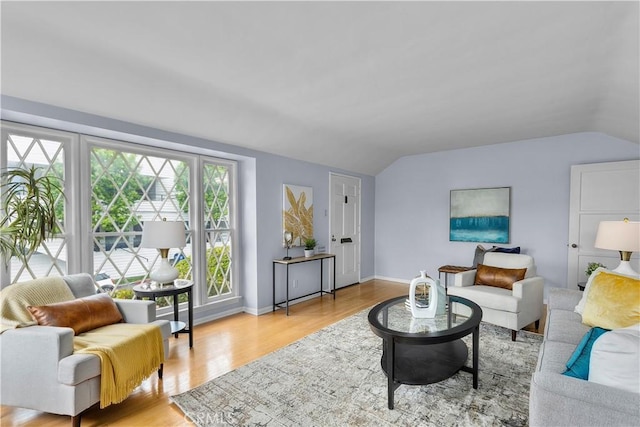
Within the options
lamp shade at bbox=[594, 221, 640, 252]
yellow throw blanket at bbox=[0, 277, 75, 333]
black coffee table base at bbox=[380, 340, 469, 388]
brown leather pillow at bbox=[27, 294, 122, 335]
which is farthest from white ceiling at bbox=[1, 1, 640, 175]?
black coffee table base at bbox=[380, 340, 469, 388]

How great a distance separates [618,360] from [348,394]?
1.57 metres

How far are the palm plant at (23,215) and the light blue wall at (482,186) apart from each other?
510 centimetres

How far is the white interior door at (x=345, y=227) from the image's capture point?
215 inches

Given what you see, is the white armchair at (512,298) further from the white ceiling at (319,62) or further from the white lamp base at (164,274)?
the white lamp base at (164,274)

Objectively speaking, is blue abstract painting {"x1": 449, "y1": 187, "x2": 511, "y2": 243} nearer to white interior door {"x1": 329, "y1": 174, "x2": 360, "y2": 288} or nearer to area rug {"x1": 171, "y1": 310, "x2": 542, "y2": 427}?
white interior door {"x1": 329, "y1": 174, "x2": 360, "y2": 288}

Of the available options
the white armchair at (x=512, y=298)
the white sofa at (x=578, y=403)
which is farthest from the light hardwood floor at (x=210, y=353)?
the white sofa at (x=578, y=403)

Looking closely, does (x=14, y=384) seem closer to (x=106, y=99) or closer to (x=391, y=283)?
(x=106, y=99)

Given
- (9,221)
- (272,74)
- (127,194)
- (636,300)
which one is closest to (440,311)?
(636,300)

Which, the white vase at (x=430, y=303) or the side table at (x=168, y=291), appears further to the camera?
the side table at (x=168, y=291)

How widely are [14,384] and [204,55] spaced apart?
7.67 feet

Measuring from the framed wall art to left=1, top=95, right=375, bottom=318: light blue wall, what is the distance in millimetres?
86

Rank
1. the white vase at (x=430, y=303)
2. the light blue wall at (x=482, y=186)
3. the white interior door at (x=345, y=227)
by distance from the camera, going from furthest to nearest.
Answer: the white interior door at (x=345, y=227), the light blue wall at (x=482, y=186), the white vase at (x=430, y=303)

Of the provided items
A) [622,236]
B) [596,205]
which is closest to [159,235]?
[622,236]

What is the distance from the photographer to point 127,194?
127 inches
